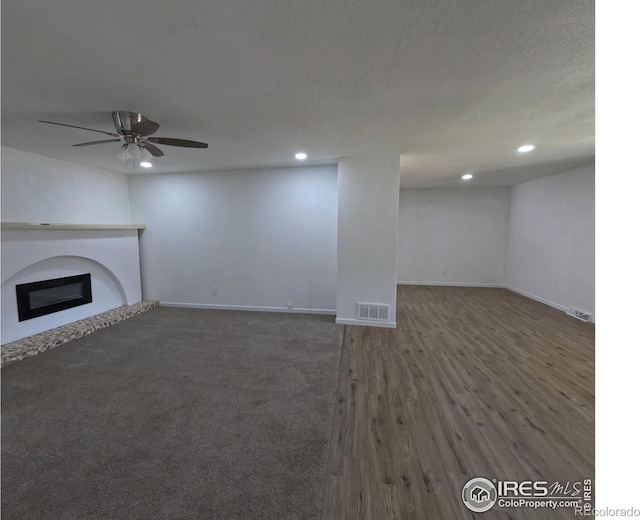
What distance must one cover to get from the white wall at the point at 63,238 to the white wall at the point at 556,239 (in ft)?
25.8

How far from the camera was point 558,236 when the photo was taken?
4855 mm

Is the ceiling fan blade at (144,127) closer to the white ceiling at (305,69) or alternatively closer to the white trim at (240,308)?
the white ceiling at (305,69)

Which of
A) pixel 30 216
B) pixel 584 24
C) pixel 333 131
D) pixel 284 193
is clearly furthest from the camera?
pixel 284 193

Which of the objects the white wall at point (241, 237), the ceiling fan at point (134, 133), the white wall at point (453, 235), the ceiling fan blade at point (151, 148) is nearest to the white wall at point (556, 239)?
the white wall at point (453, 235)

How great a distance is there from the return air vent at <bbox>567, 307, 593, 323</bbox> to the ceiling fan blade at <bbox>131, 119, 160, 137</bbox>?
6.26 metres

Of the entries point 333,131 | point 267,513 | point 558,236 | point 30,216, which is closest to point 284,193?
point 333,131

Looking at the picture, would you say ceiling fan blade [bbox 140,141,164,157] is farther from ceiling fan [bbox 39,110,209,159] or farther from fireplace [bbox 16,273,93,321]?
fireplace [bbox 16,273,93,321]

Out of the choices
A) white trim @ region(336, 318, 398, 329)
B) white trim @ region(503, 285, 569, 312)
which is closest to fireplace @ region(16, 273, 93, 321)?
white trim @ region(336, 318, 398, 329)

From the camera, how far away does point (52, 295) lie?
376cm

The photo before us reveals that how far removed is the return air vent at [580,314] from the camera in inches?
163

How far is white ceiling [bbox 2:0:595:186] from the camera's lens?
1.29 metres
